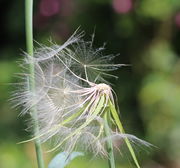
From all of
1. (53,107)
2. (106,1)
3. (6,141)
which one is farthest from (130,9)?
(53,107)

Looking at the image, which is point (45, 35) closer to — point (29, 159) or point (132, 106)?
point (132, 106)

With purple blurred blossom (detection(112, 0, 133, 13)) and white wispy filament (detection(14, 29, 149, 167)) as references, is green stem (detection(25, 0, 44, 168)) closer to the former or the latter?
white wispy filament (detection(14, 29, 149, 167))

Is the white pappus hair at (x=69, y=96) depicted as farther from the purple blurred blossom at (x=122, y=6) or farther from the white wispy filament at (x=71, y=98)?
the purple blurred blossom at (x=122, y=6)

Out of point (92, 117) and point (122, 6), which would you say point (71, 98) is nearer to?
point (92, 117)

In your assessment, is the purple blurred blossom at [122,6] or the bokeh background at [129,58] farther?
the purple blurred blossom at [122,6]

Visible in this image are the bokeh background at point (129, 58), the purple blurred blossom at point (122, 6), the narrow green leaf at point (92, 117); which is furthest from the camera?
the purple blurred blossom at point (122, 6)

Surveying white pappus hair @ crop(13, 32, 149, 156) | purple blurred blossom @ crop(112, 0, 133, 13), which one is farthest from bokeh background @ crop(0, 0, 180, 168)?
white pappus hair @ crop(13, 32, 149, 156)

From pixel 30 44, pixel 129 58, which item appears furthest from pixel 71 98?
pixel 129 58

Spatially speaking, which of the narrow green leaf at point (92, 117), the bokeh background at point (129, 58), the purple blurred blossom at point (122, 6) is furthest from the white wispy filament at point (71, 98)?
the purple blurred blossom at point (122, 6)
